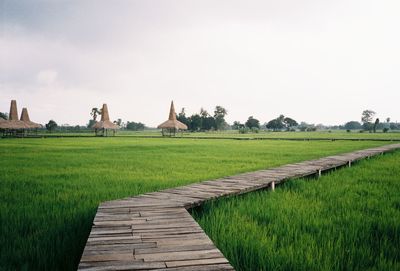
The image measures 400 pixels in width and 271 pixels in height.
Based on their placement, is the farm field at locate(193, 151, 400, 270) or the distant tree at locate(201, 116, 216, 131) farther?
the distant tree at locate(201, 116, 216, 131)

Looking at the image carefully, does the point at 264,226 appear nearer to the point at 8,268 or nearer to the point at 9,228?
the point at 8,268

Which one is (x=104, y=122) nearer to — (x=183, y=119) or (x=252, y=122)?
(x=183, y=119)

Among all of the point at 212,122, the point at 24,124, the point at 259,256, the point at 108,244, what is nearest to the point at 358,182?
the point at 259,256

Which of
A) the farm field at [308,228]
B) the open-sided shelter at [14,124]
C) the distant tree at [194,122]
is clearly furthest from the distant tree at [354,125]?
the farm field at [308,228]

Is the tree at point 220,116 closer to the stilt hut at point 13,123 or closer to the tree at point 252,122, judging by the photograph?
the tree at point 252,122

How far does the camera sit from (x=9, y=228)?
4160 millimetres

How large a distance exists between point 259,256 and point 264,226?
1037 mm

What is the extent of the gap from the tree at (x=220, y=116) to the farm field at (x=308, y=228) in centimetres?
9660

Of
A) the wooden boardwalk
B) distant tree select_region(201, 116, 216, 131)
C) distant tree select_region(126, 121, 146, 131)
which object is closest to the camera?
the wooden boardwalk

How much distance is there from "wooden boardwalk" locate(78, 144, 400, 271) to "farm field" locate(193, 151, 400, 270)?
0.42m

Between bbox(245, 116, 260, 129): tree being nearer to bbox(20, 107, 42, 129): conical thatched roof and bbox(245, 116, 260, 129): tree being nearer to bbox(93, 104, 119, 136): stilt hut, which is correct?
bbox(93, 104, 119, 136): stilt hut

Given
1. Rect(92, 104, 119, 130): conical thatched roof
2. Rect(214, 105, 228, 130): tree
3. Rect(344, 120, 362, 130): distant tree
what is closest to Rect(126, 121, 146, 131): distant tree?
Rect(214, 105, 228, 130): tree

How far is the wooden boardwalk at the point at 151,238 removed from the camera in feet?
7.92

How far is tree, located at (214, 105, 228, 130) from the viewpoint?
10394cm
